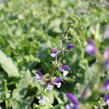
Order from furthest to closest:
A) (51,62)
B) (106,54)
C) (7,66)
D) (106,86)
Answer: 1. (7,66)
2. (51,62)
3. (106,86)
4. (106,54)

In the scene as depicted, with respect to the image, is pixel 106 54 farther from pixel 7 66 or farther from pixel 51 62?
pixel 7 66

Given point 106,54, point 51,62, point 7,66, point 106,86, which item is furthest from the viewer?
point 7,66

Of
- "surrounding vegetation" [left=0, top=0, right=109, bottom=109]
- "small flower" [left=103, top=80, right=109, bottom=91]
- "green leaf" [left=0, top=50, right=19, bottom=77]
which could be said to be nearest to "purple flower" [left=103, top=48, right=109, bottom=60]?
A: "surrounding vegetation" [left=0, top=0, right=109, bottom=109]

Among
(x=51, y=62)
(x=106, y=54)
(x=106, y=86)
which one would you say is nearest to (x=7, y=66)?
(x=51, y=62)

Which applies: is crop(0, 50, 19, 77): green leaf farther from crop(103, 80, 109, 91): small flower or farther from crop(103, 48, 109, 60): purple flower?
crop(103, 48, 109, 60): purple flower

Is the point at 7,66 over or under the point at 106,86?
under

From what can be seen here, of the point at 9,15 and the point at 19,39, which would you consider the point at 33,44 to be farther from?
the point at 9,15

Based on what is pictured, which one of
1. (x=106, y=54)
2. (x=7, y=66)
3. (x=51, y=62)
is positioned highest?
(x=106, y=54)

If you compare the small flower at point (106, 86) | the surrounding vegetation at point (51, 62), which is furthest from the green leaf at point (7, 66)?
the small flower at point (106, 86)
